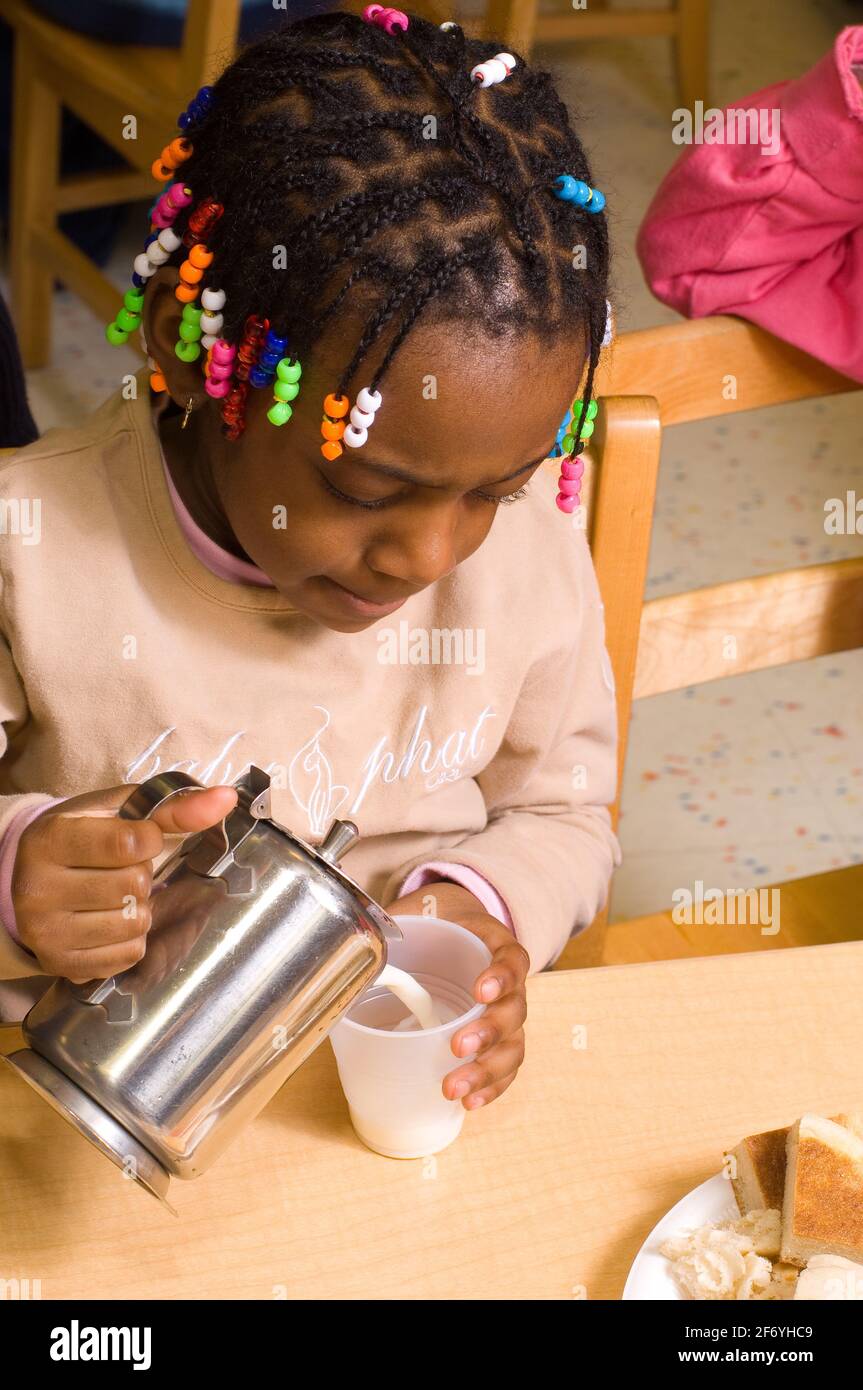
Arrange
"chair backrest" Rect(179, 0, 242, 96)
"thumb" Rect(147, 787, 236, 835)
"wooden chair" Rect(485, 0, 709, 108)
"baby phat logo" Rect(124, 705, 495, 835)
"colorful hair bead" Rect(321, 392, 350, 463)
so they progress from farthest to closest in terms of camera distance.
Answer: "wooden chair" Rect(485, 0, 709, 108) < "chair backrest" Rect(179, 0, 242, 96) < "baby phat logo" Rect(124, 705, 495, 835) < "colorful hair bead" Rect(321, 392, 350, 463) < "thumb" Rect(147, 787, 236, 835)

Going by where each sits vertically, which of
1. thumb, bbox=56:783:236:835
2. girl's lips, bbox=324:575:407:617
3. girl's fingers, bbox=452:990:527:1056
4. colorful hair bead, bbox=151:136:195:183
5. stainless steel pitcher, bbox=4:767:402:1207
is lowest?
girl's fingers, bbox=452:990:527:1056

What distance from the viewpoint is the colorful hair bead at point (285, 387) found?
748mm

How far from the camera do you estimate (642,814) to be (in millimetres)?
2125

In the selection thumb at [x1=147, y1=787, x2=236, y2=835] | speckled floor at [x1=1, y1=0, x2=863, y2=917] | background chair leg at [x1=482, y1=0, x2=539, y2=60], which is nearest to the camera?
thumb at [x1=147, y1=787, x2=236, y2=835]

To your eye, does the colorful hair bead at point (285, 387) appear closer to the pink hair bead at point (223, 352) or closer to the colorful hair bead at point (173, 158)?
the pink hair bead at point (223, 352)

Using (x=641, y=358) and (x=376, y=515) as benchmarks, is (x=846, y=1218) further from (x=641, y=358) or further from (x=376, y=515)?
(x=641, y=358)

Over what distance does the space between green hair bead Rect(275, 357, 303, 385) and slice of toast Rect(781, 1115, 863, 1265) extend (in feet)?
1.40

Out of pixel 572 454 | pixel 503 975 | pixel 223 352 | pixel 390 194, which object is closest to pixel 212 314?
pixel 223 352

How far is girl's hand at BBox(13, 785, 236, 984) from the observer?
0.65 metres

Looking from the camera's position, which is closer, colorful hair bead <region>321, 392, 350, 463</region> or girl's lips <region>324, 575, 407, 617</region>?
colorful hair bead <region>321, 392, 350, 463</region>

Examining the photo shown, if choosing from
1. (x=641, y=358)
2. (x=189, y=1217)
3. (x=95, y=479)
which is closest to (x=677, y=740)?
(x=641, y=358)

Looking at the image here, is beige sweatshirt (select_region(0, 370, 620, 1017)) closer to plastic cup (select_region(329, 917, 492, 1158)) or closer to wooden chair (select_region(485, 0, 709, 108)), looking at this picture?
plastic cup (select_region(329, 917, 492, 1158))

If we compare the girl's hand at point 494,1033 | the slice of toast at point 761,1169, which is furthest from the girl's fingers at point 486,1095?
the slice of toast at point 761,1169

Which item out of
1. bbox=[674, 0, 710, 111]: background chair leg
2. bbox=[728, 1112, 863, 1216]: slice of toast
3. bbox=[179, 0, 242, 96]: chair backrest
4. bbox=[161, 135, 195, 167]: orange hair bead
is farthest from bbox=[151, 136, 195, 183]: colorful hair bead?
bbox=[674, 0, 710, 111]: background chair leg
